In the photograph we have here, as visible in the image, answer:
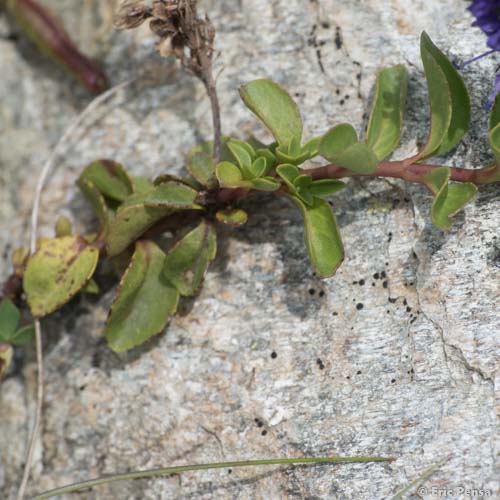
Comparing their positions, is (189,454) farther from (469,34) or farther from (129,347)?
(469,34)

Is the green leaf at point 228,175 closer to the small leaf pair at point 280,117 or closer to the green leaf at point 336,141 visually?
the small leaf pair at point 280,117

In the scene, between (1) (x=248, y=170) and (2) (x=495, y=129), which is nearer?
(2) (x=495, y=129)

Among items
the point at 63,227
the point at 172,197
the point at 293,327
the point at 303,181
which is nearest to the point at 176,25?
the point at 172,197

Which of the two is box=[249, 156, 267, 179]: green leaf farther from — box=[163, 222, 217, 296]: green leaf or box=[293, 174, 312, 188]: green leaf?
box=[163, 222, 217, 296]: green leaf

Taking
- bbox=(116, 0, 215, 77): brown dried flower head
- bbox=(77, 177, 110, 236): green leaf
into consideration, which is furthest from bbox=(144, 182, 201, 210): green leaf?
bbox=(116, 0, 215, 77): brown dried flower head

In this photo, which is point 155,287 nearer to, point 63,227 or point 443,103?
point 63,227

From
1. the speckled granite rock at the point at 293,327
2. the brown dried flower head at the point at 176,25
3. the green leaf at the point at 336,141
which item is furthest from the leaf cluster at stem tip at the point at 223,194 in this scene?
the brown dried flower head at the point at 176,25
